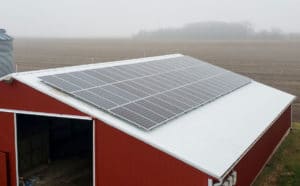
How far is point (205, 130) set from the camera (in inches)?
719

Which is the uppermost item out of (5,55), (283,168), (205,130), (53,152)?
(5,55)

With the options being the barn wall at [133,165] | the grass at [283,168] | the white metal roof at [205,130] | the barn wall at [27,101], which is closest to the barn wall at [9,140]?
the barn wall at [27,101]

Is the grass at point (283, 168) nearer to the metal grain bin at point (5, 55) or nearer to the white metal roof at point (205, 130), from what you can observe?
the white metal roof at point (205, 130)

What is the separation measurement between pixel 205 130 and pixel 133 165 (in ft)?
13.9

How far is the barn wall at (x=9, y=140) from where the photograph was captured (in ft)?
58.7

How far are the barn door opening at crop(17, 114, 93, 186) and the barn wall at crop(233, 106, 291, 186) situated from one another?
6.87 m

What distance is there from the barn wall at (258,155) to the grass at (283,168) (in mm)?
425

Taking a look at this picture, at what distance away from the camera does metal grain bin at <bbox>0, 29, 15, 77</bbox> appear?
24547 millimetres

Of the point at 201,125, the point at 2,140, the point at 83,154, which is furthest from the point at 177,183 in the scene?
the point at 83,154

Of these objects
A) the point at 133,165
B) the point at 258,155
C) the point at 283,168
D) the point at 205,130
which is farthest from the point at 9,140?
the point at 283,168

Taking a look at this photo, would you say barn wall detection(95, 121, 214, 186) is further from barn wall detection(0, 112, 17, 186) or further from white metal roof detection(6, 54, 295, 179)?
barn wall detection(0, 112, 17, 186)

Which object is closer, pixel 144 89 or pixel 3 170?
pixel 3 170

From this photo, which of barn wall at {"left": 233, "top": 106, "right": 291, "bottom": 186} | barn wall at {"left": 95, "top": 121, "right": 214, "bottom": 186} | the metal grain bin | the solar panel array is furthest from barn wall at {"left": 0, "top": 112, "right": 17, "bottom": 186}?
barn wall at {"left": 233, "top": 106, "right": 291, "bottom": 186}

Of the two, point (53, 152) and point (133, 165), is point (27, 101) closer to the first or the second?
point (133, 165)
